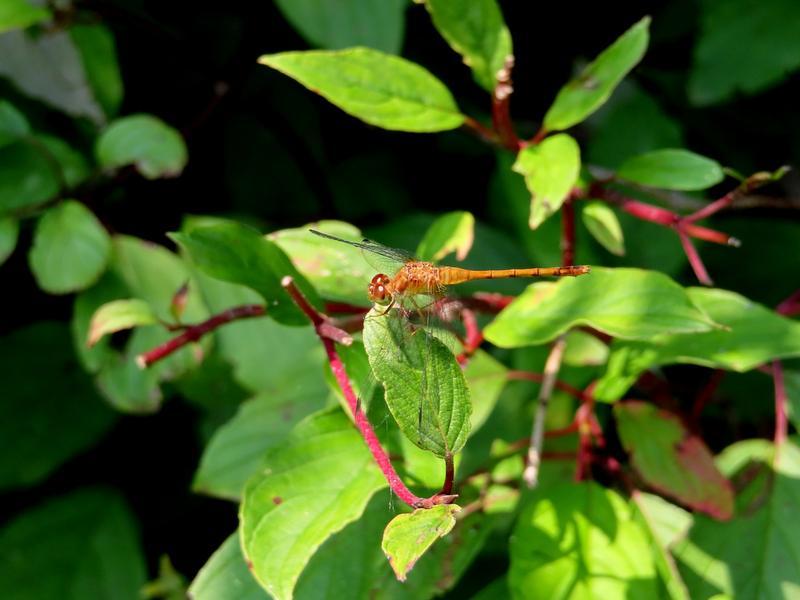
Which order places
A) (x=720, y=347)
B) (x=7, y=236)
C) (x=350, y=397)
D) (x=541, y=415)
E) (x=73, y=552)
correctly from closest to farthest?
(x=350, y=397) < (x=720, y=347) < (x=541, y=415) < (x=7, y=236) < (x=73, y=552)

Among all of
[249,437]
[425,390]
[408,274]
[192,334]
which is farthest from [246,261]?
[249,437]

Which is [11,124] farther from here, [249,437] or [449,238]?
[449,238]

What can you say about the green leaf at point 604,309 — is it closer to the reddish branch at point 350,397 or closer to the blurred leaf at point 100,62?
the reddish branch at point 350,397

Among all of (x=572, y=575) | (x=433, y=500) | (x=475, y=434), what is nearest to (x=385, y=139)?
(x=475, y=434)

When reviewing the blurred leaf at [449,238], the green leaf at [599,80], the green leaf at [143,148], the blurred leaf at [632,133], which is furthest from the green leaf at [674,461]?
the green leaf at [143,148]

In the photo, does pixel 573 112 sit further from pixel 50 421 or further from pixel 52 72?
pixel 50 421

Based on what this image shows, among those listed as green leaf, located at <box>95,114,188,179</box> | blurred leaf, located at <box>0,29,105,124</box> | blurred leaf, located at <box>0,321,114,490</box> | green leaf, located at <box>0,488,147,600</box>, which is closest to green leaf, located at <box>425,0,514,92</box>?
green leaf, located at <box>95,114,188,179</box>
